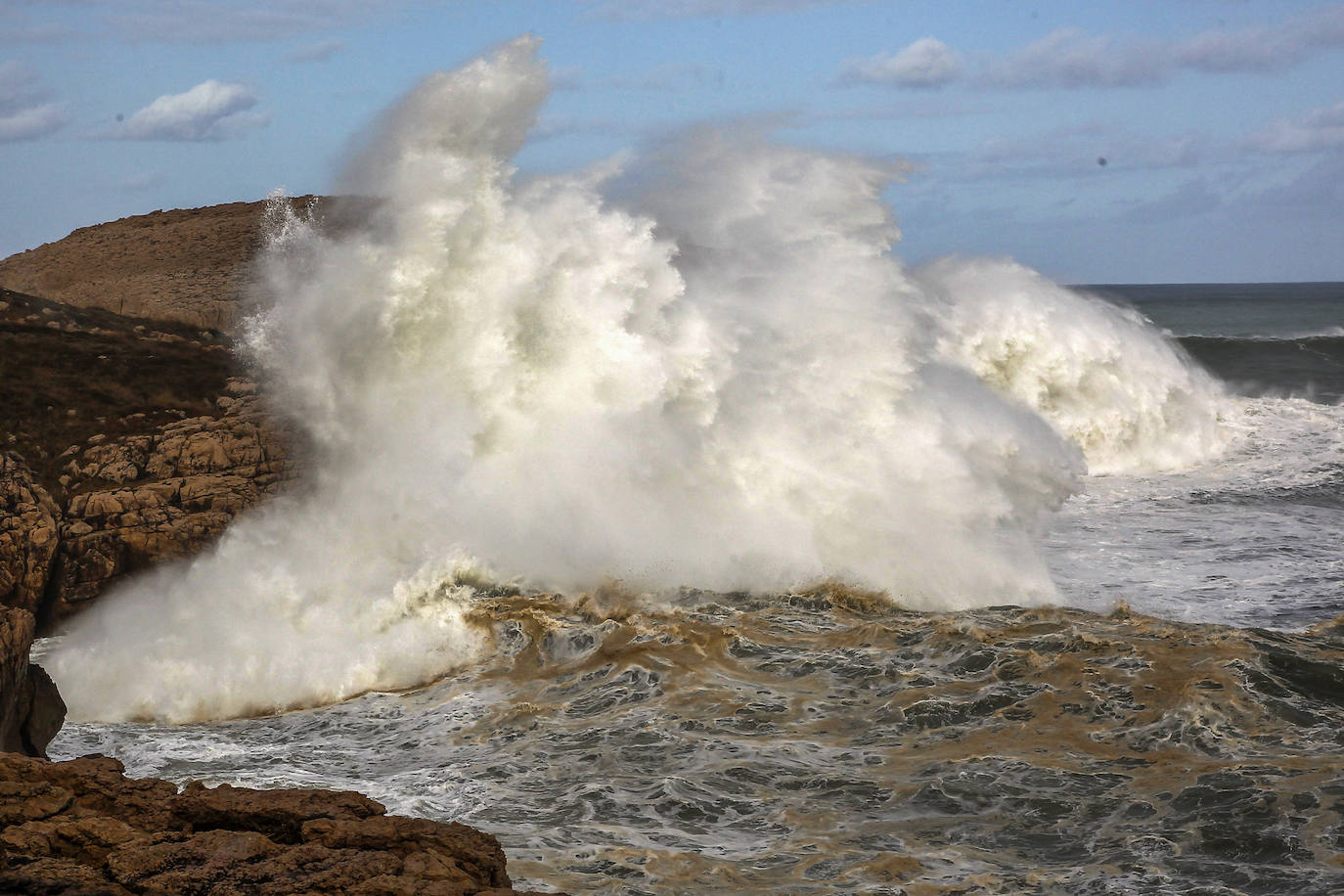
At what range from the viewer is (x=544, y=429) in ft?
43.3

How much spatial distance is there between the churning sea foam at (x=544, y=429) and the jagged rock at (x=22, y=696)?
2.66 m

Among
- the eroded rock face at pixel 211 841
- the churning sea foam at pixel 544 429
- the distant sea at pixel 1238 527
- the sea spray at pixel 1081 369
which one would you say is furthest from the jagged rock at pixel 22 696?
the sea spray at pixel 1081 369

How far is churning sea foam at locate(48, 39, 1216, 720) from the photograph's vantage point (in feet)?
38.4

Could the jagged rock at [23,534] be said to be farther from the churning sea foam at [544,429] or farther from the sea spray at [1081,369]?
the sea spray at [1081,369]

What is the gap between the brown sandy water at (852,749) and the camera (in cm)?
636

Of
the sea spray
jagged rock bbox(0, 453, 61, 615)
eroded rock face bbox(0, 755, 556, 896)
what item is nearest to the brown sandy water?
eroded rock face bbox(0, 755, 556, 896)

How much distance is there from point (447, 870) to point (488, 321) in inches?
350

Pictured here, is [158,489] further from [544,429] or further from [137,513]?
[544,429]

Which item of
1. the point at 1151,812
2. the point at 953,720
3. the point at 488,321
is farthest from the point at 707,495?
the point at 1151,812

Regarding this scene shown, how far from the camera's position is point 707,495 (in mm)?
13008

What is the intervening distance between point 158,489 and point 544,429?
4.02 meters

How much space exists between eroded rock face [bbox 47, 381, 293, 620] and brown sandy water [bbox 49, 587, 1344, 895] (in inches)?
136

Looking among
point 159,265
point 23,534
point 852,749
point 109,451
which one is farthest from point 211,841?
point 159,265

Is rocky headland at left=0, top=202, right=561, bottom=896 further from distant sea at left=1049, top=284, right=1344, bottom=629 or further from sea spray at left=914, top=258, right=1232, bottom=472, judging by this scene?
sea spray at left=914, top=258, right=1232, bottom=472
